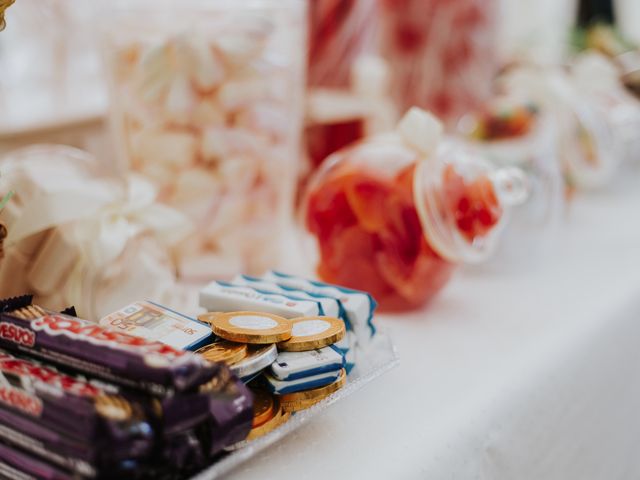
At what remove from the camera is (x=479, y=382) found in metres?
0.52

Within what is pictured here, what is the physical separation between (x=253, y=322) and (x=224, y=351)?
3cm

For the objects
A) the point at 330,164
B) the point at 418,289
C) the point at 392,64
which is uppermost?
the point at 392,64

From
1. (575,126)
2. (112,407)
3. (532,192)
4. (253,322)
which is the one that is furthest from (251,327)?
(575,126)

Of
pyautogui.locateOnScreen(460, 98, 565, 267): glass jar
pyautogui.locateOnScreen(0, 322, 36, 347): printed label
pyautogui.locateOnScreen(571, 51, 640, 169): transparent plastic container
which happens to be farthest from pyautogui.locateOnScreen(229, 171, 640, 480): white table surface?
pyautogui.locateOnScreen(571, 51, 640, 169): transparent plastic container

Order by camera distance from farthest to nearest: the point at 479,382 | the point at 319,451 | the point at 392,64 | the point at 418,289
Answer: the point at 392,64, the point at 418,289, the point at 479,382, the point at 319,451

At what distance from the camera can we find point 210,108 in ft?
2.07

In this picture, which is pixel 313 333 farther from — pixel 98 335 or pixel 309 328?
pixel 98 335

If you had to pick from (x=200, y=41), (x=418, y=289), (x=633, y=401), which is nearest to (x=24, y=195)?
(x=200, y=41)

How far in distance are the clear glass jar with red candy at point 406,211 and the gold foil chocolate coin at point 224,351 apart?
0.76 feet

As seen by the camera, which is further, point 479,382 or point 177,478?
point 479,382

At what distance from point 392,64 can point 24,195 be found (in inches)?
25.7

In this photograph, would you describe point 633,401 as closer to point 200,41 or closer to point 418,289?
point 418,289

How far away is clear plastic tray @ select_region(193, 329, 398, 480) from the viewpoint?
358 millimetres

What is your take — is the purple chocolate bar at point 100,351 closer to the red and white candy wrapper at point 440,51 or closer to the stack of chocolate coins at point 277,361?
the stack of chocolate coins at point 277,361
